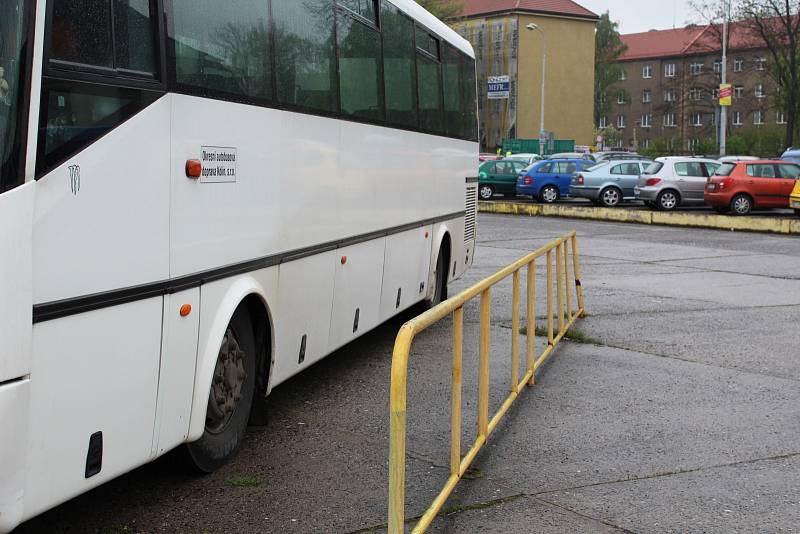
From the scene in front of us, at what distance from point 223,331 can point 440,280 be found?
20.7 feet

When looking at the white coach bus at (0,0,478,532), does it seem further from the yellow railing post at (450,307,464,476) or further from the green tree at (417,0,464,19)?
the green tree at (417,0,464,19)

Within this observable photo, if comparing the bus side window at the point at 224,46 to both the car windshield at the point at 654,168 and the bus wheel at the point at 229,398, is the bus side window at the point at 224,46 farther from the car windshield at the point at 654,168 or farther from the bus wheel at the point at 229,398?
the car windshield at the point at 654,168

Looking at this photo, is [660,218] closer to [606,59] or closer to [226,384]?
[226,384]

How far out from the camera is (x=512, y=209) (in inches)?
1240

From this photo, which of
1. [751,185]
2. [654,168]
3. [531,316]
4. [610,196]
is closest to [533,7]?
[610,196]

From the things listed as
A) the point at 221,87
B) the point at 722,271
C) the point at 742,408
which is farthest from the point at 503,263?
the point at 221,87

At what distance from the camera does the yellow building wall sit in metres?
83.5

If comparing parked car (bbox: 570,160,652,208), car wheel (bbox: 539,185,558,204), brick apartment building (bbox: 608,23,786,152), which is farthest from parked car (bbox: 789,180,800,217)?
brick apartment building (bbox: 608,23,786,152)

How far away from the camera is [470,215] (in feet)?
42.4

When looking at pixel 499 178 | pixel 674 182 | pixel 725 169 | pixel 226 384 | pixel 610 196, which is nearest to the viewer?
pixel 226 384

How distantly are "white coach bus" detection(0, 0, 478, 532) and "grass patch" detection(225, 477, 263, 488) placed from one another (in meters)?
0.16

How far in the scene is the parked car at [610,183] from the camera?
32.9m

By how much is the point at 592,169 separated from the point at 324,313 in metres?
27.2

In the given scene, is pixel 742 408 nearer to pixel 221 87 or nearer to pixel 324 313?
pixel 324 313
